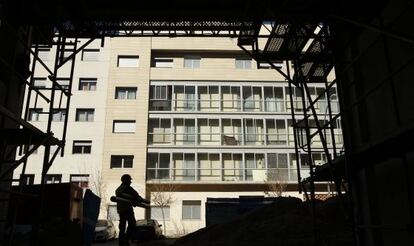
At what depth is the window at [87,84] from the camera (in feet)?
119

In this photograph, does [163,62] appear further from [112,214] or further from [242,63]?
[112,214]

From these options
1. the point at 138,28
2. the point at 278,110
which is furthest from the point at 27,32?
the point at 278,110

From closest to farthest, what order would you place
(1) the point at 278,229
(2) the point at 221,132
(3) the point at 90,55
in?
1. (1) the point at 278,229
2. (2) the point at 221,132
3. (3) the point at 90,55

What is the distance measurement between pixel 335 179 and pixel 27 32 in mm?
6946

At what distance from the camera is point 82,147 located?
3431cm

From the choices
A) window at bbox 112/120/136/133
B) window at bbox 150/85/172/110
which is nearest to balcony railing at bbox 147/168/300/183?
window at bbox 112/120/136/133

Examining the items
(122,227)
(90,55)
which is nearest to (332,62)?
(122,227)

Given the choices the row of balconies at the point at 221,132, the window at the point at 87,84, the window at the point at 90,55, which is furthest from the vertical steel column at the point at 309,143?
the window at the point at 90,55

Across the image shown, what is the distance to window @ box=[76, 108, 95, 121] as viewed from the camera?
116 feet

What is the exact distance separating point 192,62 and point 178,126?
6.42m

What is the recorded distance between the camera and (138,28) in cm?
1011

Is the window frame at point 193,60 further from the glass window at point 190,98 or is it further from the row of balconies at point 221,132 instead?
the row of balconies at point 221,132

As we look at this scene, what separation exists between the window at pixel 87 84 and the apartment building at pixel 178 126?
0.09m

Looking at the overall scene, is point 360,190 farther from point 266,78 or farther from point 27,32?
point 266,78
